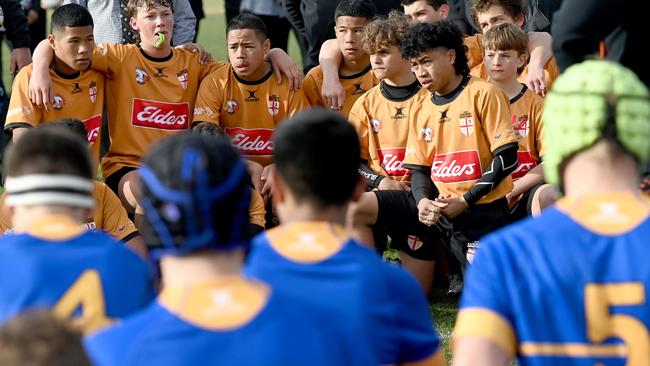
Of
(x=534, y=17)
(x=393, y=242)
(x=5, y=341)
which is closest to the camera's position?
(x=5, y=341)

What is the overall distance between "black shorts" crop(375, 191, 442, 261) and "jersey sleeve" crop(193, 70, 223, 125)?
1457 mm

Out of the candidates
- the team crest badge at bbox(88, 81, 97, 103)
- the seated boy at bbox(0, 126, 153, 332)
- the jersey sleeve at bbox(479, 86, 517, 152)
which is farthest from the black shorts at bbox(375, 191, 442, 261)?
the seated boy at bbox(0, 126, 153, 332)

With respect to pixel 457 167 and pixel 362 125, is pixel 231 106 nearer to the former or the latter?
pixel 362 125

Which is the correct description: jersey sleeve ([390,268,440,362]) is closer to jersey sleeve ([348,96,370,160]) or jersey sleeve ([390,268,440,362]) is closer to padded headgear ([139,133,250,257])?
padded headgear ([139,133,250,257])

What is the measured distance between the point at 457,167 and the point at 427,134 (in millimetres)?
318

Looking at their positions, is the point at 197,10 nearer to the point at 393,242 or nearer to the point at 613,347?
the point at 393,242

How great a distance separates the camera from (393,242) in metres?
7.55

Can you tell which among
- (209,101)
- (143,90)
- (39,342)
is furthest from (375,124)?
(39,342)

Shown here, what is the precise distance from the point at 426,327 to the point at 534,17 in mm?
6140

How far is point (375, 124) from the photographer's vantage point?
7730 millimetres

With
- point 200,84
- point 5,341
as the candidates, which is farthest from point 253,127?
point 5,341

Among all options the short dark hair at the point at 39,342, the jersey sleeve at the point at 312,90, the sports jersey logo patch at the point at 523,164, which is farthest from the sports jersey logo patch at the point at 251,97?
the short dark hair at the point at 39,342

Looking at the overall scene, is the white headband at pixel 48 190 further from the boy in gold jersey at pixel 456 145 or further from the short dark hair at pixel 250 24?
the short dark hair at pixel 250 24

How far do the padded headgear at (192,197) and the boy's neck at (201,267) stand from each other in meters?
0.02
